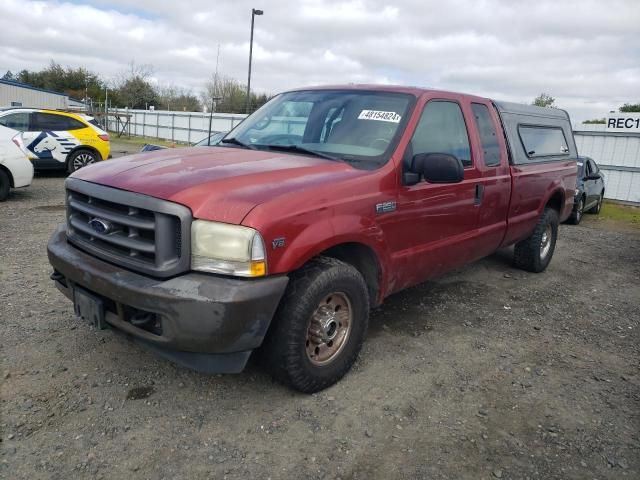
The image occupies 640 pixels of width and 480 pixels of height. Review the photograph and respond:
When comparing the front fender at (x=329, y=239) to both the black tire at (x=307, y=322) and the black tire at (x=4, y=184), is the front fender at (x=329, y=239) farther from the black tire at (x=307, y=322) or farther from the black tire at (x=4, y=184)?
the black tire at (x=4, y=184)

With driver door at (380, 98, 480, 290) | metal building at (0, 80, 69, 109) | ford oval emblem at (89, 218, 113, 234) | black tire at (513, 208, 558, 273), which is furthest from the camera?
metal building at (0, 80, 69, 109)

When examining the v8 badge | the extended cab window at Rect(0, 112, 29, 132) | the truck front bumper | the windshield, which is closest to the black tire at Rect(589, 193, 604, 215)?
the windshield

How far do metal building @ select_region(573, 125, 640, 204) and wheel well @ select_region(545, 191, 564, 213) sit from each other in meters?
10.1

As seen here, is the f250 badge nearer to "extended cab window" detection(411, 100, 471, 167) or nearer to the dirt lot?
"extended cab window" detection(411, 100, 471, 167)

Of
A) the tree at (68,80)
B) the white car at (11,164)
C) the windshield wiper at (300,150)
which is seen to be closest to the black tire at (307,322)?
the windshield wiper at (300,150)

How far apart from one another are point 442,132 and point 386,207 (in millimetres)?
1025

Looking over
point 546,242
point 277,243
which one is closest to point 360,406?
point 277,243

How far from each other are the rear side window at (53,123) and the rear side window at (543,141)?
10288 millimetres

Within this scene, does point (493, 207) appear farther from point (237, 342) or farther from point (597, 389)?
point (237, 342)

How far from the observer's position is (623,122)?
596 inches

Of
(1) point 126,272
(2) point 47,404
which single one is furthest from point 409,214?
(2) point 47,404

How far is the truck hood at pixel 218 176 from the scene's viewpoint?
2658mm

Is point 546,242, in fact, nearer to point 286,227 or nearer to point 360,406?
point 360,406

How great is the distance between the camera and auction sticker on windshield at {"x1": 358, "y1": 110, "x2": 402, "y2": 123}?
369 centimetres
